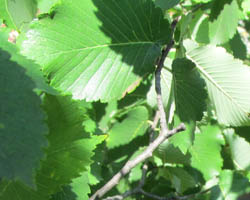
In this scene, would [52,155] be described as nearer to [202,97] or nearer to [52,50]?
[52,50]

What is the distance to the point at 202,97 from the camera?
2.43 ft

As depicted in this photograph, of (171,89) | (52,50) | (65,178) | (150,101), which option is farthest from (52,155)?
(150,101)

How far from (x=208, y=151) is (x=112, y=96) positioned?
43 cm

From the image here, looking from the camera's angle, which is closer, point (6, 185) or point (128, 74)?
point (6, 185)

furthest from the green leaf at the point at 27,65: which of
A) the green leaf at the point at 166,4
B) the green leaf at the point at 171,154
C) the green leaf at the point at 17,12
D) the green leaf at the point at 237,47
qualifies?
the green leaf at the point at 237,47

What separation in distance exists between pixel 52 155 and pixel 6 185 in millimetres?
83

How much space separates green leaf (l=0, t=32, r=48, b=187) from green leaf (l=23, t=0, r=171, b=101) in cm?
24

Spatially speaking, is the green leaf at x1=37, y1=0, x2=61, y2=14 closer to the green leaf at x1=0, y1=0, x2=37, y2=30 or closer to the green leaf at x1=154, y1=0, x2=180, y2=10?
the green leaf at x1=0, y1=0, x2=37, y2=30

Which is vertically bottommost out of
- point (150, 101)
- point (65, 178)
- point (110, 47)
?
point (150, 101)

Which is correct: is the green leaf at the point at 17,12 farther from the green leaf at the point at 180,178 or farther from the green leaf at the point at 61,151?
the green leaf at the point at 180,178

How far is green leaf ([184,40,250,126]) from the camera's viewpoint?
2.64 ft

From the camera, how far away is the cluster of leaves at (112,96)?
43 cm

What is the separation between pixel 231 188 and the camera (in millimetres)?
871

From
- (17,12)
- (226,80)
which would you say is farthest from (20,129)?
(226,80)
